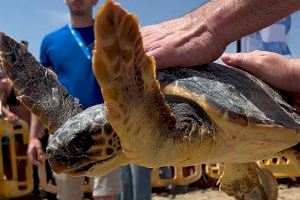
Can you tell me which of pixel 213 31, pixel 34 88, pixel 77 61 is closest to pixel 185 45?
pixel 213 31

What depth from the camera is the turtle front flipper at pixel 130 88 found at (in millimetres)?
926

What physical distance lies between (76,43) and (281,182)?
13.5ft

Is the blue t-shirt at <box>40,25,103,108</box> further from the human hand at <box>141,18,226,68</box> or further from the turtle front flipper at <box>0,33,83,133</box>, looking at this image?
the human hand at <box>141,18,226,68</box>

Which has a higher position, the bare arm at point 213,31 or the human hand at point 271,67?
the bare arm at point 213,31

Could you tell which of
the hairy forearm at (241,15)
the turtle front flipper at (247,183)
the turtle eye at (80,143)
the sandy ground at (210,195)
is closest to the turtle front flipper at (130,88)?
the turtle eye at (80,143)

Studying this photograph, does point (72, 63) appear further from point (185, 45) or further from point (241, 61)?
point (185, 45)

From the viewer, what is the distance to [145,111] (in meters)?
1.08

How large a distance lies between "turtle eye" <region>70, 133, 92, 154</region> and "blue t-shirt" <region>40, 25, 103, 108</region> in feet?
4.10

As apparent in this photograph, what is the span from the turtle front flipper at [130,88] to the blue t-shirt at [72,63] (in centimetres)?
131

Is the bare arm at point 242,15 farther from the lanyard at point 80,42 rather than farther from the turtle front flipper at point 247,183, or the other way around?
the lanyard at point 80,42

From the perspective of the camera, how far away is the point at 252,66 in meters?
1.62

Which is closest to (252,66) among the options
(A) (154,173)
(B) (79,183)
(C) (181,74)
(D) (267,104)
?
(D) (267,104)

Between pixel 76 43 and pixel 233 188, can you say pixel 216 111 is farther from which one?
pixel 76 43

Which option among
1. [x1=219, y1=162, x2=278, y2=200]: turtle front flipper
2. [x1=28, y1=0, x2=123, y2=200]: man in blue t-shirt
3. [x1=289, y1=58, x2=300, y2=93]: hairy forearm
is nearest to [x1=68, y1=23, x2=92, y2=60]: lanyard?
[x1=28, y1=0, x2=123, y2=200]: man in blue t-shirt
